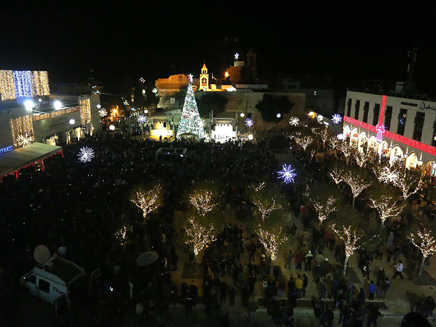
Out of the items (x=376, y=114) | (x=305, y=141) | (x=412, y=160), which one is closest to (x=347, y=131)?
(x=376, y=114)

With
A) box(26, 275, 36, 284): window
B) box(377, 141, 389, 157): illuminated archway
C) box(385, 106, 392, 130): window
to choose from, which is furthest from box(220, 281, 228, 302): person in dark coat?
box(385, 106, 392, 130): window

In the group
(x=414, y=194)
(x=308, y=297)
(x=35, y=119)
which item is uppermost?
(x=35, y=119)

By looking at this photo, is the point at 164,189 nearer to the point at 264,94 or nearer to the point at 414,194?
the point at 414,194

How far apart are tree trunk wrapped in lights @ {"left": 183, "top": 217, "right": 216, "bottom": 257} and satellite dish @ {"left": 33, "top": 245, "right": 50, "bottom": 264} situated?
4.06 metres

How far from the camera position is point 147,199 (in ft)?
43.5

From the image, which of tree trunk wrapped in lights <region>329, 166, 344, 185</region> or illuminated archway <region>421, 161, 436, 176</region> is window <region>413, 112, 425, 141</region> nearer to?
illuminated archway <region>421, 161, 436, 176</region>

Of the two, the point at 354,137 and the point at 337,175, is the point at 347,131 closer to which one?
the point at 354,137

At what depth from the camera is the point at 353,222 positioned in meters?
11.0

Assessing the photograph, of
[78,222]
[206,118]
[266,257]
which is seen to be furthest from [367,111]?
[78,222]

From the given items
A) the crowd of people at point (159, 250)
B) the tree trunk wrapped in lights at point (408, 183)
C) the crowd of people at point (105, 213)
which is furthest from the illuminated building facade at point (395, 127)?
the crowd of people at point (105, 213)

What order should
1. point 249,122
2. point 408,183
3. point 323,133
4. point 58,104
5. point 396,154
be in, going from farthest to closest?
point 249,122 < point 323,133 < point 58,104 < point 396,154 < point 408,183

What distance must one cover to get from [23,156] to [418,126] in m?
23.1

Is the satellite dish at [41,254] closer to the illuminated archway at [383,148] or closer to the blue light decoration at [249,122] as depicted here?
the illuminated archway at [383,148]

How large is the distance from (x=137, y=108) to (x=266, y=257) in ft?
157
